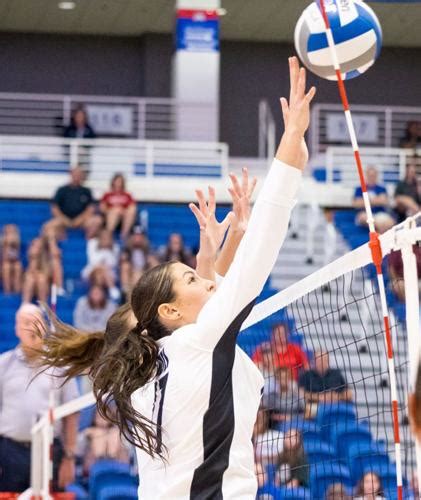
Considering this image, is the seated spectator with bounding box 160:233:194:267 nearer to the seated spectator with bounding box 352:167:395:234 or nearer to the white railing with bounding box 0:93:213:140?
the seated spectator with bounding box 352:167:395:234

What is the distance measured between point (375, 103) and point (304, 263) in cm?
737

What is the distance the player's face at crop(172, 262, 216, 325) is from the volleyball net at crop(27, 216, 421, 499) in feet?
1.58

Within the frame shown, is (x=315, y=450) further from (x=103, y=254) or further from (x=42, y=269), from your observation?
(x=103, y=254)

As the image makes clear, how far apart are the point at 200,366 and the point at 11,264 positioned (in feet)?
35.4

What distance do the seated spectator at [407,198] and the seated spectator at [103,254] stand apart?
3.44m

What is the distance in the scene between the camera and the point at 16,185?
16.4 metres

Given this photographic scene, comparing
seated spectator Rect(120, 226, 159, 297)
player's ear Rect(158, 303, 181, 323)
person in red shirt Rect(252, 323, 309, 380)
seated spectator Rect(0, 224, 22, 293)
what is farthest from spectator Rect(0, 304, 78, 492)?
seated spectator Rect(0, 224, 22, 293)

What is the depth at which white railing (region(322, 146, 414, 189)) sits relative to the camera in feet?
55.7

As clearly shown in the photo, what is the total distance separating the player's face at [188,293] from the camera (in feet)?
10.4

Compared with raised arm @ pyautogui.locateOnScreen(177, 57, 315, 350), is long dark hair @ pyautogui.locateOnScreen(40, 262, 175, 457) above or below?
below

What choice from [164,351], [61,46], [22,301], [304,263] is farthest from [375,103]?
[164,351]

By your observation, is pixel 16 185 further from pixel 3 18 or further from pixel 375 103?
pixel 375 103

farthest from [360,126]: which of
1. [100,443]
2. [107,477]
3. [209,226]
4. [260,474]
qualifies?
[209,226]

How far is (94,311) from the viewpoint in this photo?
12.5 m
